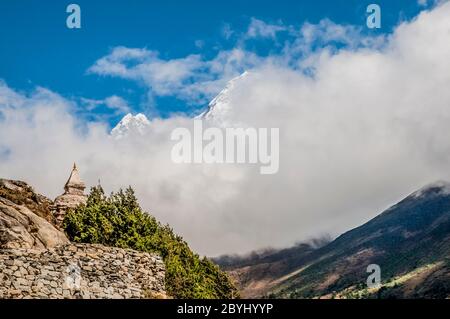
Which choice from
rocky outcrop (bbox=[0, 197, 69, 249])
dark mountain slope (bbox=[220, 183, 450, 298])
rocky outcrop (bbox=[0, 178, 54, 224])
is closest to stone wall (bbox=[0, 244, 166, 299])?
rocky outcrop (bbox=[0, 197, 69, 249])

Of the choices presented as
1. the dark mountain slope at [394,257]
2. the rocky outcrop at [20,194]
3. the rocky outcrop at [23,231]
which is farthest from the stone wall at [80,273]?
the dark mountain slope at [394,257]

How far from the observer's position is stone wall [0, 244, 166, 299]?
2350 centimetres

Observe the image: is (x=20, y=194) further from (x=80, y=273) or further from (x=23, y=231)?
(x=80, y=273)

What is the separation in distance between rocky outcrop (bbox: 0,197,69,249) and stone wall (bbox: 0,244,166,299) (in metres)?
1.55

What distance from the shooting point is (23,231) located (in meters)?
26.6

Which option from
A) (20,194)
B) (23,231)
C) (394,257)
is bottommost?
(23,231)

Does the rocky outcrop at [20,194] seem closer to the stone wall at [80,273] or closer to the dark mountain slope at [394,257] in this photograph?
the stone wall at [80,273]

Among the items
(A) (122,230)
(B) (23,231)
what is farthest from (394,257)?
(B) (23,231)

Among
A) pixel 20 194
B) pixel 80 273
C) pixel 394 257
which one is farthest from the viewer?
pixel 394 257

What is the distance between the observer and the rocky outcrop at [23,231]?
25547 millimetres

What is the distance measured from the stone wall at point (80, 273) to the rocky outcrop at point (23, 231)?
1.55 m

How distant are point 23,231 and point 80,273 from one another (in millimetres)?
3686
